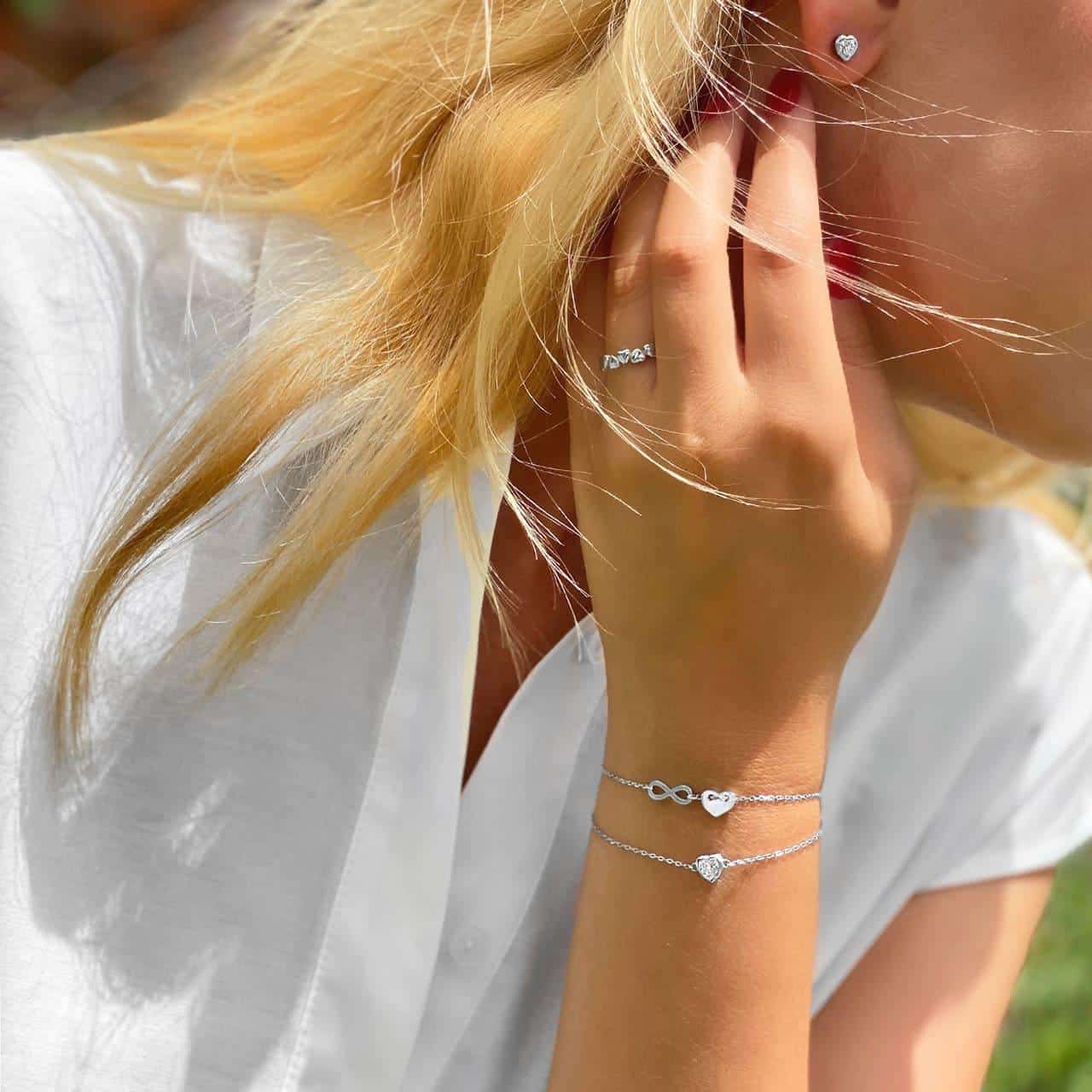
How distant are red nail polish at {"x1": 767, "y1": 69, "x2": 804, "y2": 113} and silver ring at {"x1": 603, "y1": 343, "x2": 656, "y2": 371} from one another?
0.72 ft

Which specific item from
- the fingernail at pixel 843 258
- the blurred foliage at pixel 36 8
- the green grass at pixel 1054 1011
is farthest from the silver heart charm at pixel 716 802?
the blurred foliage at pixel 36 8

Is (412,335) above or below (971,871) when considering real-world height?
above

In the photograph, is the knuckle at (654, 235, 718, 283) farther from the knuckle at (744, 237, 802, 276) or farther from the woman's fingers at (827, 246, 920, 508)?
the woman's fingers at (827, 246, 920, 508)

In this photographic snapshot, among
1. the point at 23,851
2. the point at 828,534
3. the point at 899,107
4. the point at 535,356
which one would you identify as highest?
the point at 899,107

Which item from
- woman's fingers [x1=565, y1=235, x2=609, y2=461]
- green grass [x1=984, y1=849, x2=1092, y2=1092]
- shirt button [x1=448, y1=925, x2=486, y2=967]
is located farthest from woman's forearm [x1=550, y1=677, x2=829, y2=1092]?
green grass [x1=984, y1=849, x2=1092, y2=1092]

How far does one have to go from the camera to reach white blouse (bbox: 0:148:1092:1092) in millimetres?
931

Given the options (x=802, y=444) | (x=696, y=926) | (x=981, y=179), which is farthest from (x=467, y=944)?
(x=981, y=179)

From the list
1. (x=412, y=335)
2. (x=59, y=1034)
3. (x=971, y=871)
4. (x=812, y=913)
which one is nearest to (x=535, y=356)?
(x=412, y=335)

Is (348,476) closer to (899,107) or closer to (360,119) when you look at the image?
(360,119)

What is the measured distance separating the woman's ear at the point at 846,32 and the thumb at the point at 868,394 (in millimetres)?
130

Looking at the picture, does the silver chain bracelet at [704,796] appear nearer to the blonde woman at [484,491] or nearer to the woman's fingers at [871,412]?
the blonde woman at [484,491]

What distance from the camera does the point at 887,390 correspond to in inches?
38.9

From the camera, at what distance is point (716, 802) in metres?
0.92

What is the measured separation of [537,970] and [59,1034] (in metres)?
0.42
